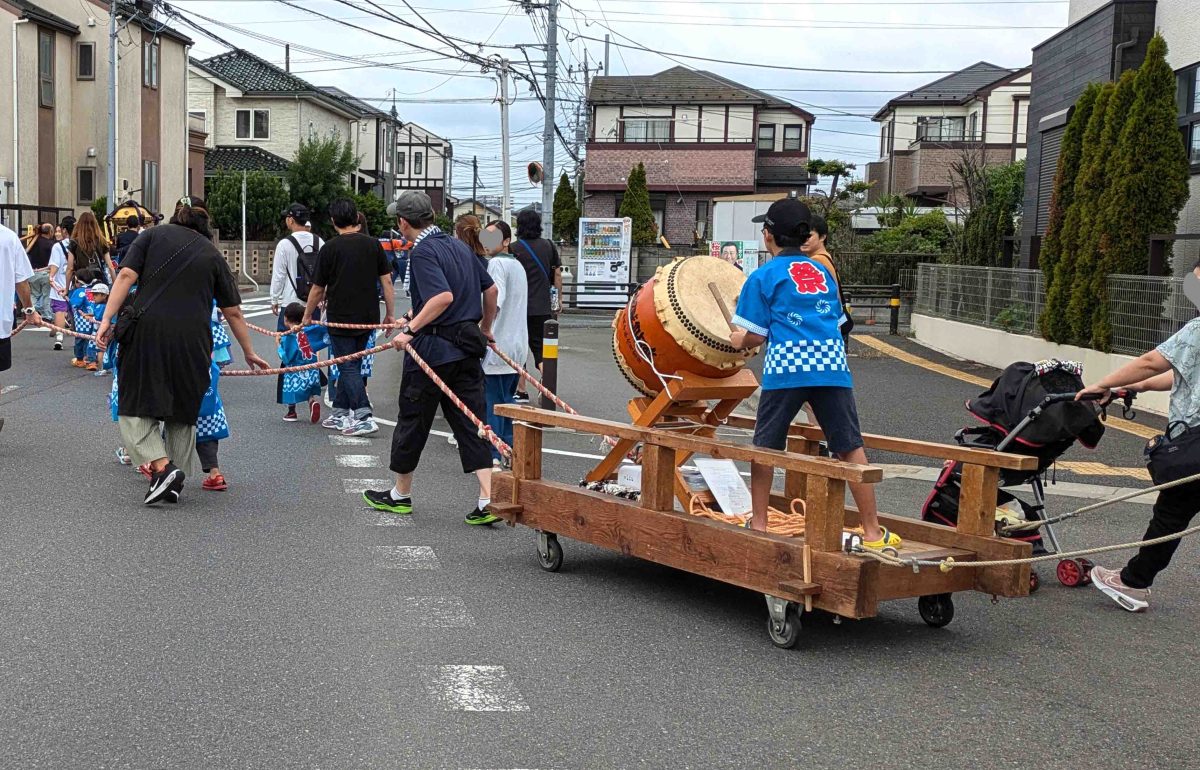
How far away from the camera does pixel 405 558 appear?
6.91 metres

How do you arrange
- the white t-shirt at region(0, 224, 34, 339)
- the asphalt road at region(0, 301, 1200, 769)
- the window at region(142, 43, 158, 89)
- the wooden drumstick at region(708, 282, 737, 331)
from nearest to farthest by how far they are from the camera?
the asphalt road at region(0, 301, 1200, 769) < the wooden drumstick at region(708, 282, 737, 331) < the white t-shirt at region(0, 224, 34, 339) < the window at region(142, 43, 158, 89)

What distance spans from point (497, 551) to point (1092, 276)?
35.8ft

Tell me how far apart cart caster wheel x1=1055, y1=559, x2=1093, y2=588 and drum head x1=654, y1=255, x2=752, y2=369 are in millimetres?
2018

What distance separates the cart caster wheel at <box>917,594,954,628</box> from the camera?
19.0 feet

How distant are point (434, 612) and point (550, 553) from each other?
1060mm

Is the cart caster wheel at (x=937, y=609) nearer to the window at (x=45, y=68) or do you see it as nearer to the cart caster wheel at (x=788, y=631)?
the cart caster wheel at (x=788, y=631)

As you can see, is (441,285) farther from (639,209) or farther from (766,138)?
(766,138)

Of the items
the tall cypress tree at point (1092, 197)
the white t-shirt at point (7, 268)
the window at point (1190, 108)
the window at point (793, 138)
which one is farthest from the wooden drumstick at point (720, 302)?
the window at point (793, 138)

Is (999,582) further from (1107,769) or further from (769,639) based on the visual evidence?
(1107,769)

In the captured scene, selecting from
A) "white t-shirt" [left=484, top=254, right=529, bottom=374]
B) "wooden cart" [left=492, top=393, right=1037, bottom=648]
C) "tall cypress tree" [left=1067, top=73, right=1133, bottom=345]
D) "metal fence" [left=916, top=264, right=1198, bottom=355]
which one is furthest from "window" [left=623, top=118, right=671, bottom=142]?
"wooden cart" [left=492, top=393, right=1037, bottom=648]

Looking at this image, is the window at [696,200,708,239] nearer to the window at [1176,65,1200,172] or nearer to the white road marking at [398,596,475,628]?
the window at [1176,65,1200,172]

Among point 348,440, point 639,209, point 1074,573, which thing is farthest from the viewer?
point 639,209

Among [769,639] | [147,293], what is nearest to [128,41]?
[147,293]

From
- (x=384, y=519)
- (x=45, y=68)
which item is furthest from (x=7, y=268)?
(x=45, y=68)
